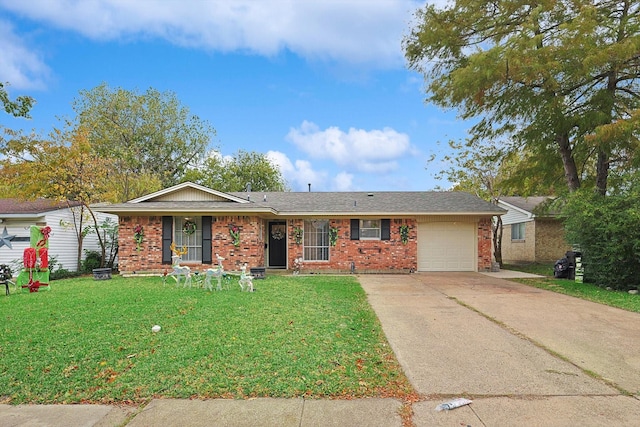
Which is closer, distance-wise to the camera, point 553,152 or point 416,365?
point 416,365

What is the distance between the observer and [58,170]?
14938mm

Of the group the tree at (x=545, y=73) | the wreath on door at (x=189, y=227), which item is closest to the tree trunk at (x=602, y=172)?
the tree at (x=545, y=73)

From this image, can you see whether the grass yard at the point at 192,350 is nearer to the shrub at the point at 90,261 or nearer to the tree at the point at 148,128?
the shrub at the point at 90,261

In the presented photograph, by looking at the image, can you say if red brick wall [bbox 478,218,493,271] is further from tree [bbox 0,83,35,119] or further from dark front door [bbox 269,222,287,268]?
tree [bbox 0,83,35,119]

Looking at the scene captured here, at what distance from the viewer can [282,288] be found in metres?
10.3

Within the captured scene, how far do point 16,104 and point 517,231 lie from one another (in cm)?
2189

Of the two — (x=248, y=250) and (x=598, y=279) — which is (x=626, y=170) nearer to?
(x=598, y=279)

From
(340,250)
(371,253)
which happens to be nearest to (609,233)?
(371,253)

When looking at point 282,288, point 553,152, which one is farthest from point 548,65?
point 282,288

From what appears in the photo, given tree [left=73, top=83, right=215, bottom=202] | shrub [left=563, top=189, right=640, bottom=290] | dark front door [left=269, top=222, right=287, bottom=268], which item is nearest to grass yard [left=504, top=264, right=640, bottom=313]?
shrub [left=563, top=189, right=640, bottom=290]

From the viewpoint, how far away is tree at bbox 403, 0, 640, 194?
11594 mm

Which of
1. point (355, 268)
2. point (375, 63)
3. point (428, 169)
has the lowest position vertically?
point (355, 268)

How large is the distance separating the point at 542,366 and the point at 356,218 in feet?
35.7

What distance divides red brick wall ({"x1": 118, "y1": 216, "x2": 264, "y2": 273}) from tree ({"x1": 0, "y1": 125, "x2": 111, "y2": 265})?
2232 mm
